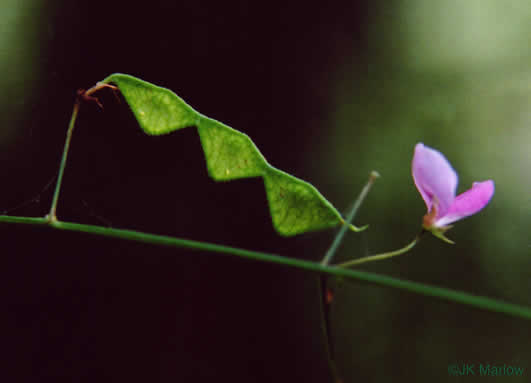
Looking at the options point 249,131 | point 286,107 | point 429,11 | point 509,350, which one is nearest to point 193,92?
point 249,131

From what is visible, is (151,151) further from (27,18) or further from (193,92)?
(27,18)

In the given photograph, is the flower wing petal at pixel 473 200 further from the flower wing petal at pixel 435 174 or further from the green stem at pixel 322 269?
the green stem at pixel 322 269

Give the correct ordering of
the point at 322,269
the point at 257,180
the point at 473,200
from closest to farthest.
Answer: the point at 322,269 < the point at 473,200 < the point at 257,180

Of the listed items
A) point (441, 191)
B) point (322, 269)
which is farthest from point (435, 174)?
point (322, 269)

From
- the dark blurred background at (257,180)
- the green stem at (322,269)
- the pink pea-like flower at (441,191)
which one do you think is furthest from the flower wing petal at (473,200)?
the dark blurred background at (257,180)

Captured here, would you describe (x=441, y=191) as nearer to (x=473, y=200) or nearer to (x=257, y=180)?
(x=473, y=200)

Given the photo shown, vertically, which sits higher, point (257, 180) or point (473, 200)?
point (473, 200)
